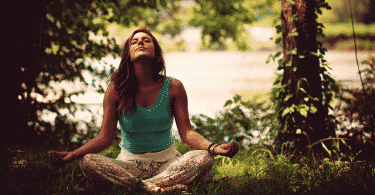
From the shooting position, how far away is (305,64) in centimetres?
299

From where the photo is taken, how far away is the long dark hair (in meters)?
2.42

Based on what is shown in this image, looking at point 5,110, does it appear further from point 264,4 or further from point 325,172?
point 264,4

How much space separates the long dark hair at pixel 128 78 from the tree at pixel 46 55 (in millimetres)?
→ 1326

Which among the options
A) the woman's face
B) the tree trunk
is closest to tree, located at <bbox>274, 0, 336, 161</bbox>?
the tree trunk

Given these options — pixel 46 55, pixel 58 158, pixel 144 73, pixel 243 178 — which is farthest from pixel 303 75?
pixel 46 55

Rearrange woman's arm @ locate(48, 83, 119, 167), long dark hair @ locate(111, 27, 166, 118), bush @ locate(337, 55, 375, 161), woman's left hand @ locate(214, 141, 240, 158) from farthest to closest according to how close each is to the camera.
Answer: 1. bush @ locate(337, 55, 375, 161)
2. long dark hair @ locate(111, 27, 166, 118)
3. woman's arm @ locate(48, 83, 119, 167)
4. woman's left hand @ locate(214, 141, 240, 158)

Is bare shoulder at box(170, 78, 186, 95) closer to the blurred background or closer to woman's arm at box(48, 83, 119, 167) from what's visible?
woman's arm at box(48, 83, 119, 167)

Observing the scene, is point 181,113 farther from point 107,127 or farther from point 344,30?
point 344,30

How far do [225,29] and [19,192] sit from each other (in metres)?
5.11

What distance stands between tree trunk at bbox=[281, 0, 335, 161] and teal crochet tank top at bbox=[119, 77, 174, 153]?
142 cm

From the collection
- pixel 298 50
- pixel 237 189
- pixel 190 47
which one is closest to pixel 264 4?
pixel 298 50

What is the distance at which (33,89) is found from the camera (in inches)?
145

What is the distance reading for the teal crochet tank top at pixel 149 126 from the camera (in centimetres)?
240

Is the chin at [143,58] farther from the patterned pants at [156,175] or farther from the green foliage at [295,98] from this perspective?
the green foliage at [295,98]
